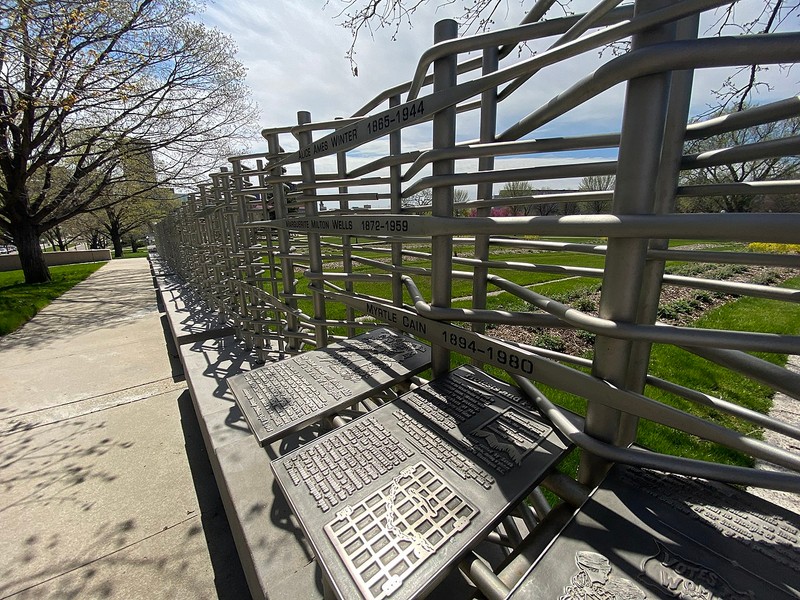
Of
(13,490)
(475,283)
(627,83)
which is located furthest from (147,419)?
(627,83)

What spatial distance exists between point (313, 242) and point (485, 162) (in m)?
1.40

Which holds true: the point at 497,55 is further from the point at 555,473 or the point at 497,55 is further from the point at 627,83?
the point at 555,473

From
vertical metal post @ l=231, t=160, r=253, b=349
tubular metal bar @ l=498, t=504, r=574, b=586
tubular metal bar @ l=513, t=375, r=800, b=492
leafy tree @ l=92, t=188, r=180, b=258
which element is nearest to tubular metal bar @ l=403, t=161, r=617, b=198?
tubular metal bar @ l=513, t=375, r=800, b=492

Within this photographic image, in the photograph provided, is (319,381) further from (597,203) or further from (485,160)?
(597,203)

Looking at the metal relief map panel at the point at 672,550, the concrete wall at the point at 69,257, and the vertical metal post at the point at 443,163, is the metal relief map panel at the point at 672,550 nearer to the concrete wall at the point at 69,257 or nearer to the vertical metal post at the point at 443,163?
the vertical metal post at the point at 443,163

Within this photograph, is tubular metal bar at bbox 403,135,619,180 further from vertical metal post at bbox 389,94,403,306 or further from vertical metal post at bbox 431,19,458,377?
vertical metal post at bbox 389,94,403,306

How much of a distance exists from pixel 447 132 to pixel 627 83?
2.51 ft

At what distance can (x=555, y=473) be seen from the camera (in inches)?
54.3

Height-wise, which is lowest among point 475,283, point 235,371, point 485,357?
point 235,371

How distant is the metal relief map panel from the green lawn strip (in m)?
11.5

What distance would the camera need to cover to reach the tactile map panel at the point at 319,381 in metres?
1.92

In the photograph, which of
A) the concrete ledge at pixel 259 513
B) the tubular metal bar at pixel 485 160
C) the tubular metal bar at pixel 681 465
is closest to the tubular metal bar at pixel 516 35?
the tubular metal bar at pixel 485 160

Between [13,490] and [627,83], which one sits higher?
[627,83]

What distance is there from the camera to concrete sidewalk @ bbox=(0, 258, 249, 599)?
229cm
